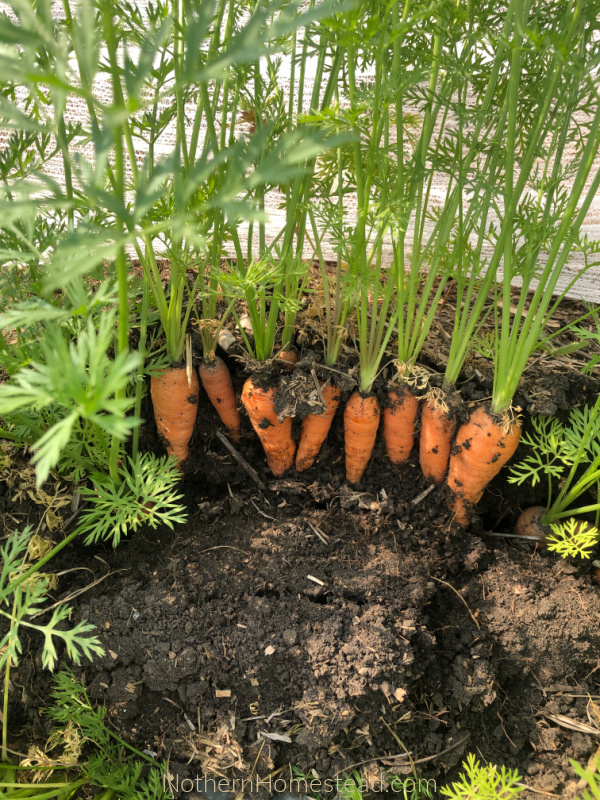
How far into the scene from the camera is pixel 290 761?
1061 mm

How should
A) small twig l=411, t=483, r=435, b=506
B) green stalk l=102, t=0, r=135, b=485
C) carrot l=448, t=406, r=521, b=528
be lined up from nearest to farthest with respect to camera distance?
1. green stalk l=102, t=0, r=135, b=485
2. carrot l=448, t=406, r=521, b=528
3. small twig l=411, t=483, r=435, b=506

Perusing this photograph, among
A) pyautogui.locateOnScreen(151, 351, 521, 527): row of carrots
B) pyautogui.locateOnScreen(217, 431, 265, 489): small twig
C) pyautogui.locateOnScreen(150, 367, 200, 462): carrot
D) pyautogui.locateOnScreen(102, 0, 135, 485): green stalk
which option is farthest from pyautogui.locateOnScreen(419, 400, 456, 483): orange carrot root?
pyautogui.locateOnScreen(102, 0, 135, 485): green stalk

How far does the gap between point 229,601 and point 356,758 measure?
1.21 ft

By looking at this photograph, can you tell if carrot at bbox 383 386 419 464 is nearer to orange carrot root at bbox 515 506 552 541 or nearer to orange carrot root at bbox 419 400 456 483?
orange carrot root at bbox 419 400 456 483

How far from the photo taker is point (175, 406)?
4.15ft

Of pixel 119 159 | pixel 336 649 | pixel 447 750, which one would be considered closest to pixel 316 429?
pixel 336 649

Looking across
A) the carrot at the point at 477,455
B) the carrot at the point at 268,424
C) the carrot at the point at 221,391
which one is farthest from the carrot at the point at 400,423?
the carrot at the point at 221,391

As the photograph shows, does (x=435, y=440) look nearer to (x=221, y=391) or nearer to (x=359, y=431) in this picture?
(x=359, y=431)

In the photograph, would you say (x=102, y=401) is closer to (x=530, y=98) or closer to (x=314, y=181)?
(x=314, y=181)

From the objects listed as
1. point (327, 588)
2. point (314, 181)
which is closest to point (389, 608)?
point (327, 588)

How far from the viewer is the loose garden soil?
3.43ft

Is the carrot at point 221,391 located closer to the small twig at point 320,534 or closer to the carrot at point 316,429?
the carrot at point 316,429

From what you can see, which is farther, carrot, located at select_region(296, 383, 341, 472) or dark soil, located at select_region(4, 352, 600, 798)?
carrot, located at select_region(296, 383, 341, 472)

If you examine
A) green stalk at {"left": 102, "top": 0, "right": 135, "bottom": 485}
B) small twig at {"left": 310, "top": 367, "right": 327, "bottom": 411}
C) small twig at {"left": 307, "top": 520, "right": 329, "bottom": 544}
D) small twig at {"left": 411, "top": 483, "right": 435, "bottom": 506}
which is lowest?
small twig at {"left": 307, "top": 520, "right": 329, "bottom": 544}
